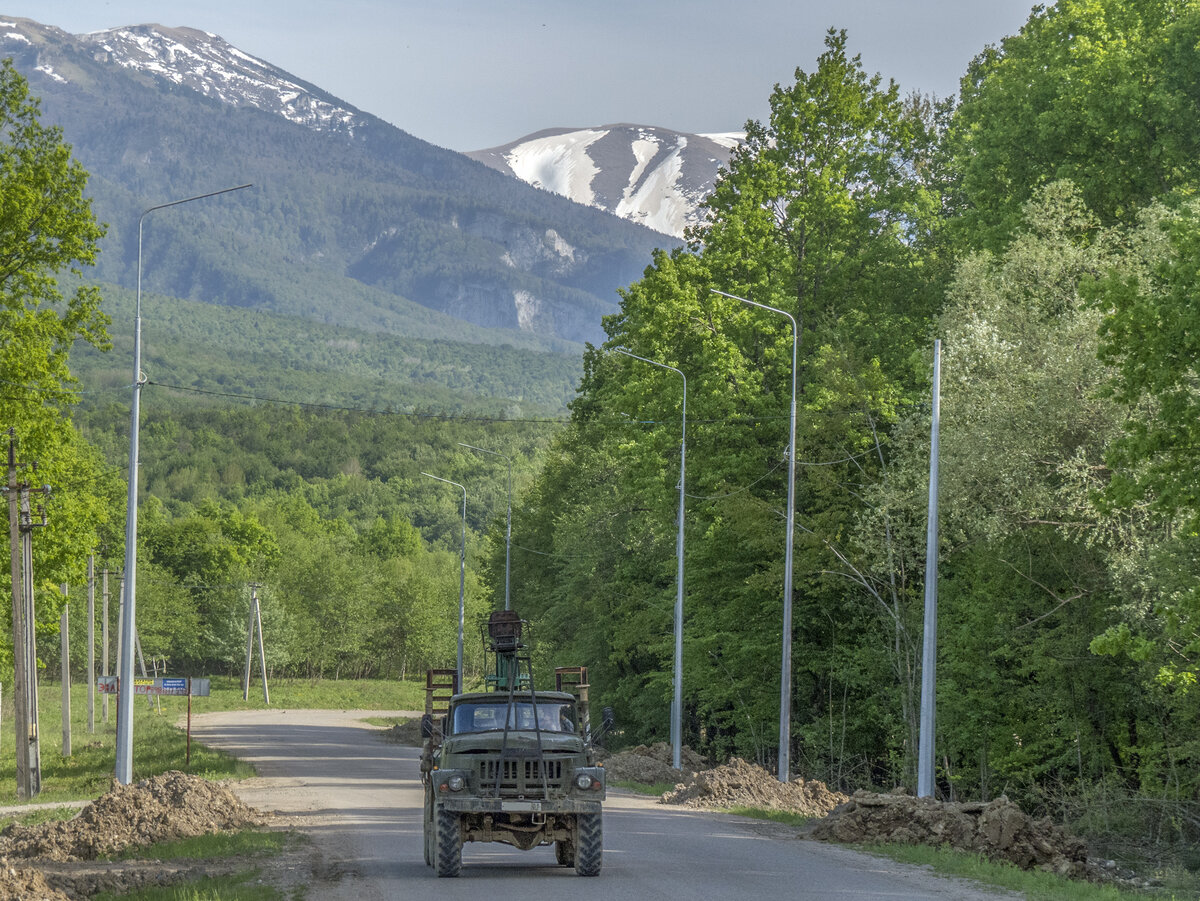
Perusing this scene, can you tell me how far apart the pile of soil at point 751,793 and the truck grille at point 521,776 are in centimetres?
1174

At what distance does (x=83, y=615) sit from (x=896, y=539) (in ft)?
276

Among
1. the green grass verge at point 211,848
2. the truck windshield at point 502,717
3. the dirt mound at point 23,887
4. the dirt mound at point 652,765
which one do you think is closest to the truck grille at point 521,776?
the truck windshield at point 502,717

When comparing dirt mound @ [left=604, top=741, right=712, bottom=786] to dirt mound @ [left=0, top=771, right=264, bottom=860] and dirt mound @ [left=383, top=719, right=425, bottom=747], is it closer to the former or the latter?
dirt mound @ [left=0, top=771, right=264, bottom=860]

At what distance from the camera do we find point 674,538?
45.5 m

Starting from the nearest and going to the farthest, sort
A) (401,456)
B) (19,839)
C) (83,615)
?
(19,839) → (83,615) → (401,456)

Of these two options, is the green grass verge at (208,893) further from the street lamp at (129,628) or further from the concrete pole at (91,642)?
the concrete pole at (91,642)

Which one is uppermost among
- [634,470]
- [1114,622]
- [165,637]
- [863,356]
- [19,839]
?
[863,356]

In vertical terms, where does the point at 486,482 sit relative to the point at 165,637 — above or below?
above

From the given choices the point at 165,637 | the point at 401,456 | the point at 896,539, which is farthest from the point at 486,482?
the point at 896,539

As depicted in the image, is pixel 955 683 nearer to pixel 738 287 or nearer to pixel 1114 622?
pixel 1114 622

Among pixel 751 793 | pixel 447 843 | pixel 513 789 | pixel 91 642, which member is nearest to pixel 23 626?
pixel 751 793

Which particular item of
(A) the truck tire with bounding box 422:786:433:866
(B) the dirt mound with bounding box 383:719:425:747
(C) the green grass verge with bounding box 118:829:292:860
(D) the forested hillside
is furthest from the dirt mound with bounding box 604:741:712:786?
(A) the truck tire with bounding box 422:786:433:866

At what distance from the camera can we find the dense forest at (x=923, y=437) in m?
26.2

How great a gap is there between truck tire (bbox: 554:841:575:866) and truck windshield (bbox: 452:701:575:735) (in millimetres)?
1361
